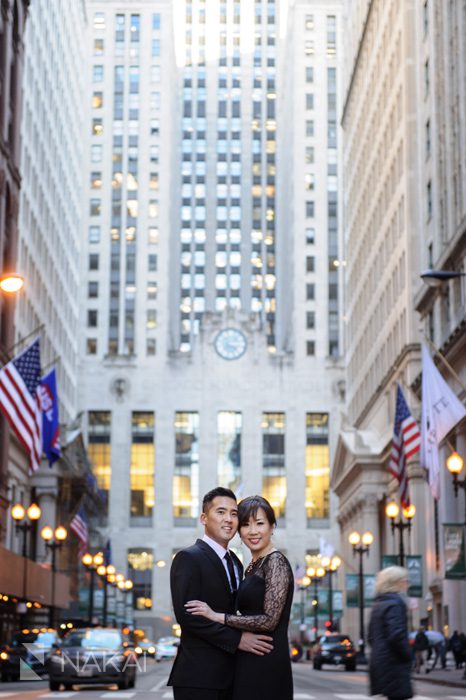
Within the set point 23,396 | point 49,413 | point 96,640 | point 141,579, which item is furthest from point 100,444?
A: point 96,640

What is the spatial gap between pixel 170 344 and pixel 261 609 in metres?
145

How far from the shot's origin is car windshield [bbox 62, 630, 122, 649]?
1286 inches

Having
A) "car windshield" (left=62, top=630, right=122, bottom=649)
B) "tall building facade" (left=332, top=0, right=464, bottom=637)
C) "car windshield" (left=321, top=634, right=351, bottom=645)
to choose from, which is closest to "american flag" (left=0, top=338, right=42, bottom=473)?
"car windshield" (left=62, top=630, right=122, bottom=649)

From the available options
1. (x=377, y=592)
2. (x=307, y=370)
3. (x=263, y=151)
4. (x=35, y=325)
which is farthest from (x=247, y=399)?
(x=377, y=592)

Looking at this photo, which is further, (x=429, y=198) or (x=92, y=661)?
(x=429, y=198)

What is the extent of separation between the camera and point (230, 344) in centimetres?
14362

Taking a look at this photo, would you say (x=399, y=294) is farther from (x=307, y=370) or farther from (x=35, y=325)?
(x=307, y=370)

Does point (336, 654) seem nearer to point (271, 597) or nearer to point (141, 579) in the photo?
point (271, 597)

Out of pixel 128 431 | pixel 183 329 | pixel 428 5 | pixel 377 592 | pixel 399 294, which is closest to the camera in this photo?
pixel 377 592

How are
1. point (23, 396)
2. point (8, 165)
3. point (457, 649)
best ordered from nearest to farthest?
point (23, 396) → point (457, 649) → point (8, 165)

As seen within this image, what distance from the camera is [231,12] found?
7451 inches

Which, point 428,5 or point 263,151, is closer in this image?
point 428,5

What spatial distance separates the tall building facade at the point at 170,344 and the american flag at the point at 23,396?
91534mm

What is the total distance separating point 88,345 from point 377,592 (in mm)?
134130
